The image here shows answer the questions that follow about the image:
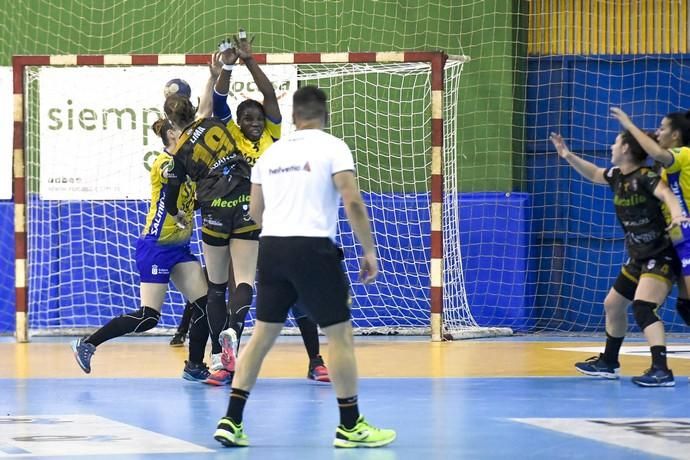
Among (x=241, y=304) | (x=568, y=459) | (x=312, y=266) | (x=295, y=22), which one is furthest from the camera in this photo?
(x=295, y=22)

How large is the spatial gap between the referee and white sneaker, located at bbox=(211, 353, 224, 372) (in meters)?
2.78

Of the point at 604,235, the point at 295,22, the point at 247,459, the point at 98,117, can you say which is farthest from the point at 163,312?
the point at 247,459

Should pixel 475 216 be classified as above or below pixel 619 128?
below

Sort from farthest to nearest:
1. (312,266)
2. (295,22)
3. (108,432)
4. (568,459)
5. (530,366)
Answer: (295,22) → (530,366) → (108,432) → (312,266) → (568,459)

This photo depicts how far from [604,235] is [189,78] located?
5.38 metres

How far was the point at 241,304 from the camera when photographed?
9.55m

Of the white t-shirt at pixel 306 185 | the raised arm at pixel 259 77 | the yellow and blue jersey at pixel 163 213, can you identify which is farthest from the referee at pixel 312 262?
the yellow and blue jersey at pixel 163 213

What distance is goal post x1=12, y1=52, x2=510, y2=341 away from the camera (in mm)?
14992

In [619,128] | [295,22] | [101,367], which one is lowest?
[101,367]

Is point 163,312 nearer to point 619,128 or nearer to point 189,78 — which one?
point 189,78

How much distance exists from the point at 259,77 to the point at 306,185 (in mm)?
2824

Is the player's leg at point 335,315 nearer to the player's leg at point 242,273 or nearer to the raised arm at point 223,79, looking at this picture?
the player's leg at point 242,273

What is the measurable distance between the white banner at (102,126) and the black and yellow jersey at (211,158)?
17.1 feet

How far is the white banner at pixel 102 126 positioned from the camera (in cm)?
1491
